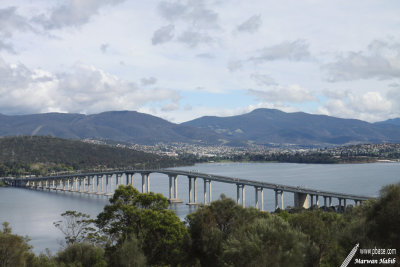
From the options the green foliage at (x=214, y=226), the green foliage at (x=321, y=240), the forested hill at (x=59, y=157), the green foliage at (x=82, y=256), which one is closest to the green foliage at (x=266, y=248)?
the green foliage at (x=321, y=240)

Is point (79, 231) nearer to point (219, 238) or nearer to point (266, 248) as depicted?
point (219, 238)

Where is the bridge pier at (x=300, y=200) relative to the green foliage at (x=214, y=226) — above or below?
below

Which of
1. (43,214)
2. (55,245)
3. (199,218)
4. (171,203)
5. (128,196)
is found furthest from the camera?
(171,203)

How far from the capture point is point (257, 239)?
17.7m

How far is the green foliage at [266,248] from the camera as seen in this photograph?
1664 cm

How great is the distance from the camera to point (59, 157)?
16338 cm

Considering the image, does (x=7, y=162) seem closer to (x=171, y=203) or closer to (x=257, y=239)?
(x=171, y=203)

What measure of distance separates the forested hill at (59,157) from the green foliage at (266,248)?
420 ft

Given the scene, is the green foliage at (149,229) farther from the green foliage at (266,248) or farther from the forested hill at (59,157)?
the forested hill at (59,157)

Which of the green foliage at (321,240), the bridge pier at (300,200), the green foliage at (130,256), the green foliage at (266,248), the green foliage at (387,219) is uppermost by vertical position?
the green foliage at (387,219)

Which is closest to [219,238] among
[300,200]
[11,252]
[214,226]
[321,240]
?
[214,226]

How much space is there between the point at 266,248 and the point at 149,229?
980 cm

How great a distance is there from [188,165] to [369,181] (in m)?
91.6

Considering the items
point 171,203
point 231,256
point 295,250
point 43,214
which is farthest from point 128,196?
point 171,203
